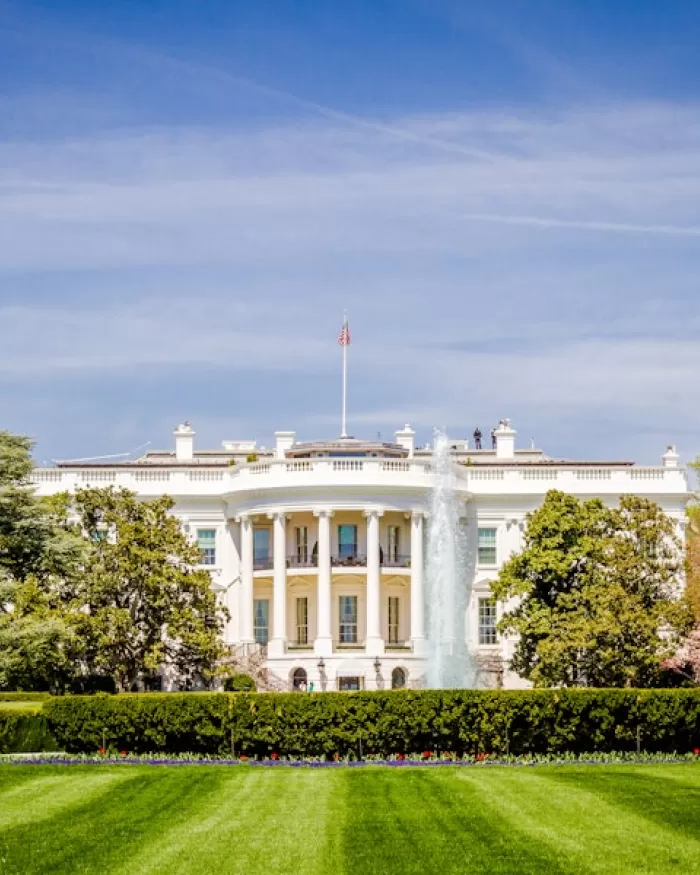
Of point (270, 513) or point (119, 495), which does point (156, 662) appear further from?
point (270, 513)

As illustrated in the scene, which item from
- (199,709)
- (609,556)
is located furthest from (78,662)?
(199,709)

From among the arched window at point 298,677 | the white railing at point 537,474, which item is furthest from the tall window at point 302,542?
the white railing at point 537,474

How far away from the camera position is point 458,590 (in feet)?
253

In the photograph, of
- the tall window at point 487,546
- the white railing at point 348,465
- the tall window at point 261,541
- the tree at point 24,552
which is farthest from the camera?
the tall window at point 487,546

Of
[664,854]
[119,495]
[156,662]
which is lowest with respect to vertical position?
[664,854]

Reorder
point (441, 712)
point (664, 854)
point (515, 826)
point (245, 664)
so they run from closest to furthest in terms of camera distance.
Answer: point (664, 854), point (515, 826), point (441, 712), point (245, 664)

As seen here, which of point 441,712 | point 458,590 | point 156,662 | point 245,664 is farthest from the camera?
point 458,590

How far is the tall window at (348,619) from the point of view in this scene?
76.1m

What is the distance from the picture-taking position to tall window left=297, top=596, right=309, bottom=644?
76000 mm

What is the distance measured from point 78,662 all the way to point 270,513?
48.9 feet

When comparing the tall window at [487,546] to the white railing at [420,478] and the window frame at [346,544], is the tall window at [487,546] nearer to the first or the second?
the white railing at [420,478]

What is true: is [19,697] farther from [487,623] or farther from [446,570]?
[487,623]

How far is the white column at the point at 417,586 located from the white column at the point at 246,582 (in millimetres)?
6622

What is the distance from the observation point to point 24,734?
39.8m
